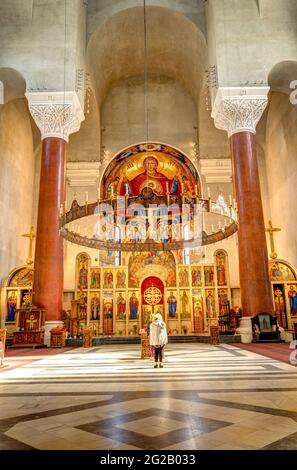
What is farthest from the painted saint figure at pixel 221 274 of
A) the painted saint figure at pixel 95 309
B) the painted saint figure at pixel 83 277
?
the painted saint figure at pixel 83 277

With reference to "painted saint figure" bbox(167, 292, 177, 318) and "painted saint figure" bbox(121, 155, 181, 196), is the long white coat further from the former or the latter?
"painted saint figure" bbox(121, 155, 181, 196)

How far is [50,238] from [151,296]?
6883 mm

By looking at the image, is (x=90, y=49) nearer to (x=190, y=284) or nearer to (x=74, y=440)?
(x=190, y=284)

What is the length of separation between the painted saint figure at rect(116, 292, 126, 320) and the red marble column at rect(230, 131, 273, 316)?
6.43 m

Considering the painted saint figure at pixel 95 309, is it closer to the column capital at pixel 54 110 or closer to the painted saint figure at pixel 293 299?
the column capital at pixel 54 110

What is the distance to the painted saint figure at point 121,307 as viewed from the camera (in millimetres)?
→ 18359

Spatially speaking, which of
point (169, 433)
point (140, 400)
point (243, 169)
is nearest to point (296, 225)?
point (243, 169)

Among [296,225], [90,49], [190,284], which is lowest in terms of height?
[190,284]

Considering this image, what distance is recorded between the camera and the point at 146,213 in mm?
12391

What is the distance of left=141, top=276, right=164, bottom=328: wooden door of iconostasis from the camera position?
62.2 ft

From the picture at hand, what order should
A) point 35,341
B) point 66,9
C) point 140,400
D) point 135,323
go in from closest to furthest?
point 140,400 → point 35,341 → point 66,9 → point 135,323

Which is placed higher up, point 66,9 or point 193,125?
point 66,9

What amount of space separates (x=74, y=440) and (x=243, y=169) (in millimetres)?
13193

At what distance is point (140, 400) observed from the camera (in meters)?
4.60
